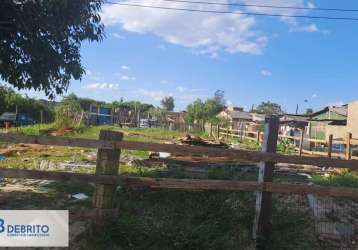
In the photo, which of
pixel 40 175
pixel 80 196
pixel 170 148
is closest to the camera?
pixel 40 175

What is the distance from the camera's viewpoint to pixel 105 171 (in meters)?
5.30

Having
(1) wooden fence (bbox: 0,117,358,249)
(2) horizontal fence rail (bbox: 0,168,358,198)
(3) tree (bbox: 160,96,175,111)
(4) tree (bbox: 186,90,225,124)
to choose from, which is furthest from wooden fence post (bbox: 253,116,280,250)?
(3) tree (bbox: 160,96,175,111)

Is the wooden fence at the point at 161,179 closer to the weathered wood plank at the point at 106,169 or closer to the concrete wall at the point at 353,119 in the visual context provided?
the weathered wood plank at the point at 106,169

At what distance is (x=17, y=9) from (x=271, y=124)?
16.9 feet

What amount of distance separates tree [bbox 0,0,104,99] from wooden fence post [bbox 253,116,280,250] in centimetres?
421

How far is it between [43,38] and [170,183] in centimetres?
447

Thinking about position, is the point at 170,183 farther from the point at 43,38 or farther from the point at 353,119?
the point at 353,119

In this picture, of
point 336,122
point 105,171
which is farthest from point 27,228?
point 336,122

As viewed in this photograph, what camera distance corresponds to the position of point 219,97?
87.3 meters

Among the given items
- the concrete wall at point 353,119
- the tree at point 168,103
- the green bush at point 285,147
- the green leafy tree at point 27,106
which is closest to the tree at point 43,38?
the green bush at point 285,147

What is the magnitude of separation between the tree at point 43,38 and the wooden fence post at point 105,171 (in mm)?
3183

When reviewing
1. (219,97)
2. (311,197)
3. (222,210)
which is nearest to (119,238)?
(222,210)

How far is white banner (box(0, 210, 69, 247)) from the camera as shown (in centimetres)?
484

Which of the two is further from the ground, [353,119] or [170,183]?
[353,119]
